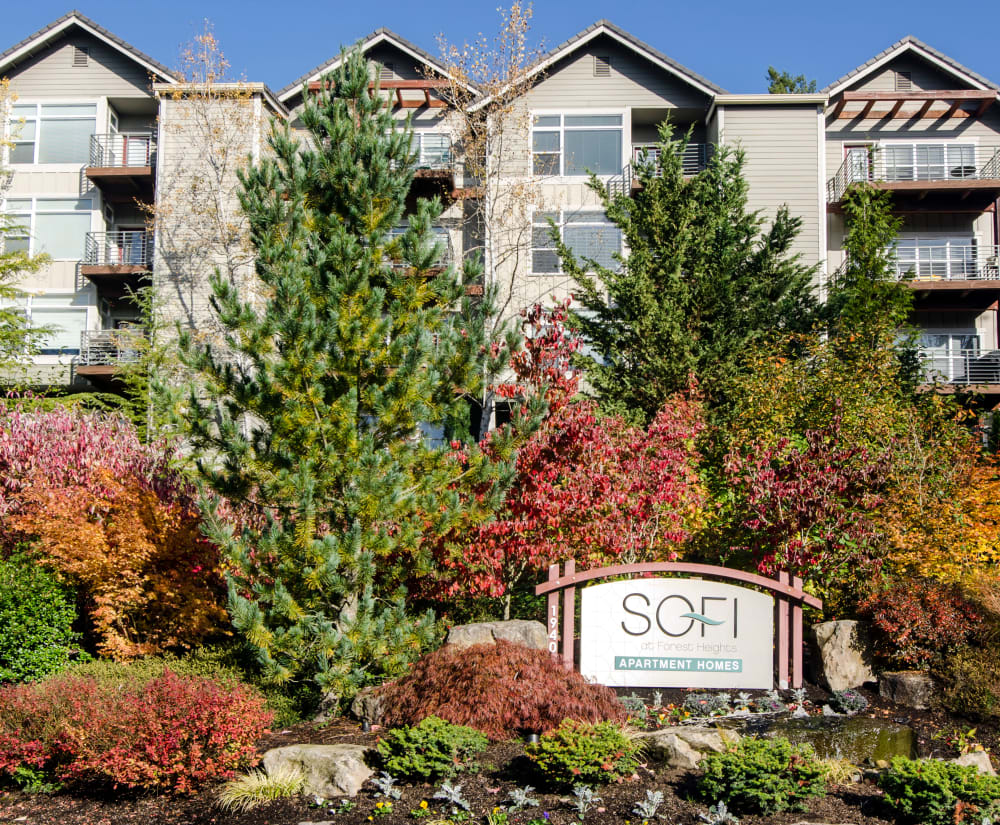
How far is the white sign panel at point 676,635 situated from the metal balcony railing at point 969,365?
59.0ft

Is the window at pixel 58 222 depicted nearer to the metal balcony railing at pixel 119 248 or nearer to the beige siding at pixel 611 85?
the metal balcony railing at pixel 119 248

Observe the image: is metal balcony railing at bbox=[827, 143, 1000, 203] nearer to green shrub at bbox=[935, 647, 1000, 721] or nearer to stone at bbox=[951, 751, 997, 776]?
green shrub at bbox=[935, 647, 1000, 721]

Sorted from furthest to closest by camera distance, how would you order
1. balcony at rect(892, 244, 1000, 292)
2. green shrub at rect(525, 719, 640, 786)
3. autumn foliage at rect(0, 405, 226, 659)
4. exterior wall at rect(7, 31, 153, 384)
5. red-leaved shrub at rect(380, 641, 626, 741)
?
exterior wall at rect(7, 31, 153, 384) → balcony at rect(892, 244, 1000, 292) → autumn foliage at rect(0, 405, 226, 659) → red-leaved shrub at rect(380, 641, 626, 741) → green shrub at rect(525, 719, 640, 786)

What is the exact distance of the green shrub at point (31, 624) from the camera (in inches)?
469

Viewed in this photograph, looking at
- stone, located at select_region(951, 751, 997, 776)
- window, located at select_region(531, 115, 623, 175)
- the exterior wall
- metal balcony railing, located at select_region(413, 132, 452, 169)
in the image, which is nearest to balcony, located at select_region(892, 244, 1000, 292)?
window, located at select_region(531, 115, 623, 175)

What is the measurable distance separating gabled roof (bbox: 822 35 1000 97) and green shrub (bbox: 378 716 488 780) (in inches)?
969

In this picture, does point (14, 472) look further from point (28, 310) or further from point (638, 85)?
point (638, 85)

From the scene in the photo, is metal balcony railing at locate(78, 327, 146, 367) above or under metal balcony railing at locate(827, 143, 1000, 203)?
under

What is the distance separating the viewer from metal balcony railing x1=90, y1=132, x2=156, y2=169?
92.7 feet

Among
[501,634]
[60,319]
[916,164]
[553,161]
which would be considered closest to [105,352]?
[60,319]

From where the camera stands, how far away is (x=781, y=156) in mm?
26391

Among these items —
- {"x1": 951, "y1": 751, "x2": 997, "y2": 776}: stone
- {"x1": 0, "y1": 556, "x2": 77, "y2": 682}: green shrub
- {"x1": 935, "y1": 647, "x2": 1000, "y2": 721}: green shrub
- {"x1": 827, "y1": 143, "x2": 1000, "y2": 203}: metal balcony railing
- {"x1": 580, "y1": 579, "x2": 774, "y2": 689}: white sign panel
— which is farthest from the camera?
{"x1": 827, "y1": 143, "x2": 1000, "y2": 203}: metal balcony railing

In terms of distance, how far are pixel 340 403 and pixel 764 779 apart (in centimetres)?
578

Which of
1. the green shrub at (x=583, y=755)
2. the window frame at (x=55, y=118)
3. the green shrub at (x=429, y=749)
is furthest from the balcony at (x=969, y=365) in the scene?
the window frame at (x=55, y=118)
